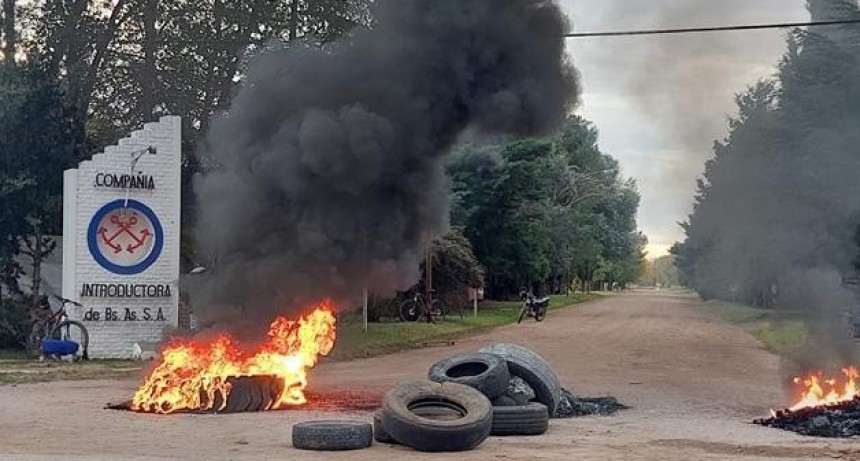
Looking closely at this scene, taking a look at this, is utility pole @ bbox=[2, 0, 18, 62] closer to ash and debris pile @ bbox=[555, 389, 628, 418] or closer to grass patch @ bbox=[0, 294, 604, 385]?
grass patch @ bbox=[0, 294, 604, 385]

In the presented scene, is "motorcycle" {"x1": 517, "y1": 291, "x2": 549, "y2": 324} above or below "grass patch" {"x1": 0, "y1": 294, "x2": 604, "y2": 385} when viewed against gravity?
above

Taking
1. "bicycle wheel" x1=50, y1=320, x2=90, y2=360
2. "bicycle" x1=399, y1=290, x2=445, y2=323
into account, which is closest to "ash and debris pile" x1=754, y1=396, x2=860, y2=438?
"bicycle wheel" x1=50, y1=320, x2=90, y2=360

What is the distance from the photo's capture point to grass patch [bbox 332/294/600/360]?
30.0 metres

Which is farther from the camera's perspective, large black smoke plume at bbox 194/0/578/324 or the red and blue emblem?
the red and blue emblem

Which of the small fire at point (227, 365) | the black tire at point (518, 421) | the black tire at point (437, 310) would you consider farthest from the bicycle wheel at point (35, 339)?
the black tire at point (437, 310)

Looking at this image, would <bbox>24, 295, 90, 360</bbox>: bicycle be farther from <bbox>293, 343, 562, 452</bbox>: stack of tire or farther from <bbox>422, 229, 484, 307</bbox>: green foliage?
<bbox>422, 229, 484, 307</bbox>: green foliage

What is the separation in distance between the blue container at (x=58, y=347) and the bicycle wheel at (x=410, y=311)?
17.7 m

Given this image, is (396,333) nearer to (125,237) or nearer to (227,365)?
(125,237)

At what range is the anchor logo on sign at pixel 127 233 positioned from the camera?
25969 millimetres

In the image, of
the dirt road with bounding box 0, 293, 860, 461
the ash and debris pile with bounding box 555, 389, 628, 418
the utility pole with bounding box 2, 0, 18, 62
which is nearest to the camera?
the dirt road with bounding box 0, 293, 860, 461

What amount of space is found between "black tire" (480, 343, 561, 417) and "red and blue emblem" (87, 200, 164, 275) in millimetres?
12636

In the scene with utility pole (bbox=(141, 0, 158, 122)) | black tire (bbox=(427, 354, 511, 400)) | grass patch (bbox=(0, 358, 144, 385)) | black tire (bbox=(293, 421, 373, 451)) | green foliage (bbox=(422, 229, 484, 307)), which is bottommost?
grass patch (bbox=(0, 358, 144, 385))

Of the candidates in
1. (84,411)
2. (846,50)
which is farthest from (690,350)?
(84,411)

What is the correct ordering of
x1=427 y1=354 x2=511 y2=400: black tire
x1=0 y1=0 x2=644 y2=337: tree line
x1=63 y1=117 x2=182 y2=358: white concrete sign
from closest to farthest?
x1=427 y1=354 x2=511 y2=400: black tire → x1=63 y1=117 x2=182 y2=358: white concrete sign → x1=0 y1=0 x2=644 y2=337: tree line
